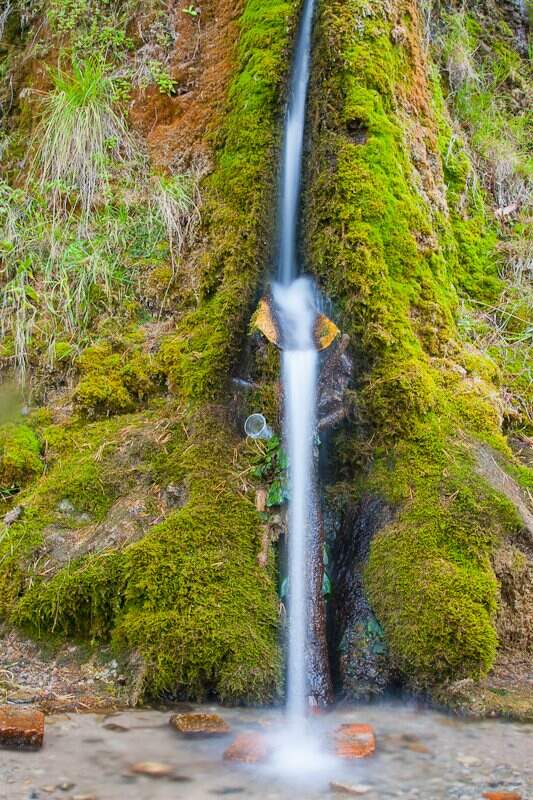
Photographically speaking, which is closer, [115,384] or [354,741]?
[354,741]

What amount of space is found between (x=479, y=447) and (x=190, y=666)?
5.39 feet

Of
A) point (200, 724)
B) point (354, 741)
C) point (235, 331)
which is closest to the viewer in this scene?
point (354, 741)

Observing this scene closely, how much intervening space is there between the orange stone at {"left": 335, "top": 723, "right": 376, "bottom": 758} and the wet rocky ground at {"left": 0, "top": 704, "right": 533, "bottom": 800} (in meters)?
0.04

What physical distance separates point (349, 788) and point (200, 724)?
2.16 feet

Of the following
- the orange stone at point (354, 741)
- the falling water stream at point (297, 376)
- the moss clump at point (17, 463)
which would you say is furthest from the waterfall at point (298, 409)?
the moss clump at point (17, 463)

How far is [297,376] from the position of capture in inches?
146

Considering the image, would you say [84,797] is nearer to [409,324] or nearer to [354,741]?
[354,741]

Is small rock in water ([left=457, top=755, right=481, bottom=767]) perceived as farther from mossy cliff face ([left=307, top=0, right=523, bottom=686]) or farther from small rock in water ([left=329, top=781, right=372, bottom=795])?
mossy cliff face ([left=307, top=0, right=523, bottom=686])

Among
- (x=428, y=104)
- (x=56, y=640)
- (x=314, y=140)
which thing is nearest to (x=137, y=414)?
(x=56, y=640)

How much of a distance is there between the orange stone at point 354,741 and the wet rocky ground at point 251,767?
0.12ft

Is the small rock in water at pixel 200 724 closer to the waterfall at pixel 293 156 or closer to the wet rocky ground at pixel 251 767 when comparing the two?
the wet rocky ground at pixel 251 767

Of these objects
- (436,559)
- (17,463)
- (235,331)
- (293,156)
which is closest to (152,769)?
(436,559)

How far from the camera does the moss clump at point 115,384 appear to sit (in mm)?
4203

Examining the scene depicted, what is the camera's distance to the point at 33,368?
4.57 m
